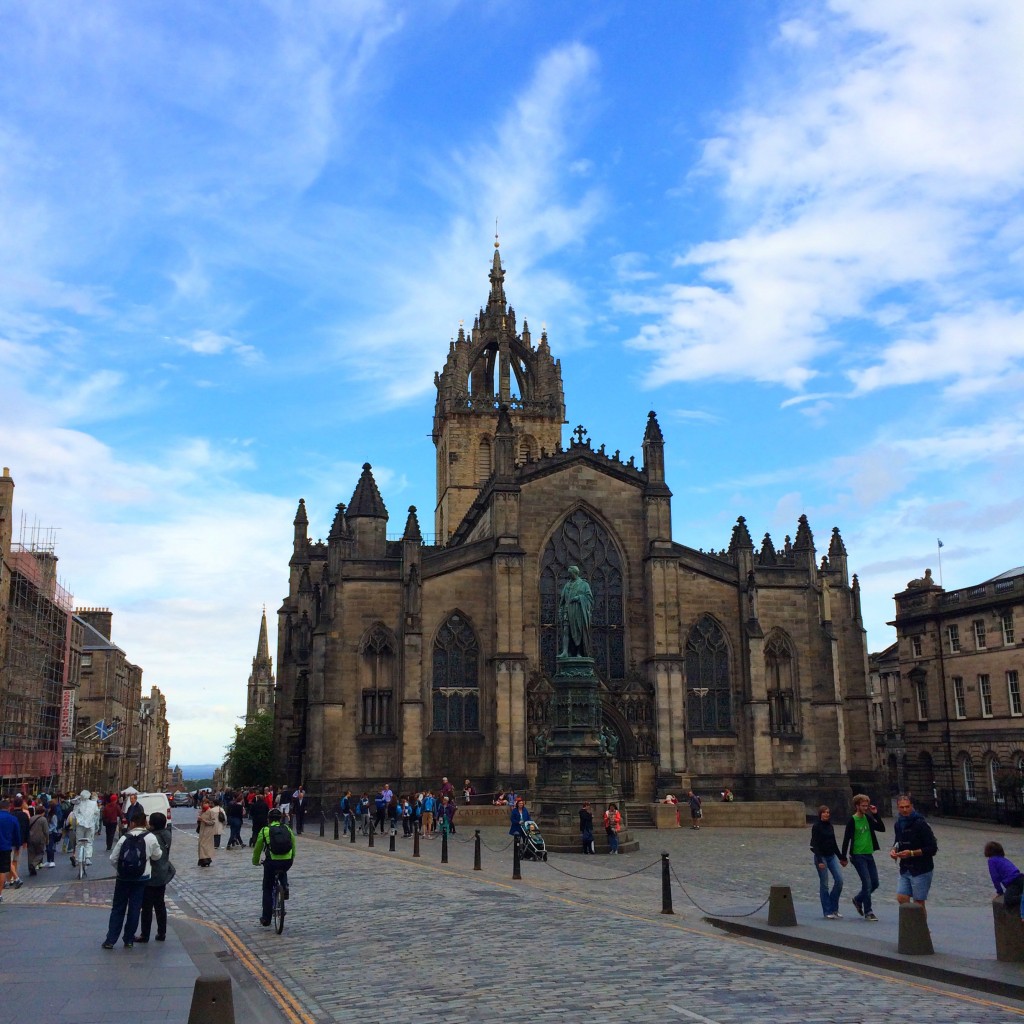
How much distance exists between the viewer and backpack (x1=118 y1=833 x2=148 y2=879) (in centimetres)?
1212

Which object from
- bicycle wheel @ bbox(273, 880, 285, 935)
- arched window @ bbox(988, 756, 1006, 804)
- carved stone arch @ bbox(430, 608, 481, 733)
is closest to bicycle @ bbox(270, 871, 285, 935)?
bicycle wheel @ bbox(273, 880, 285, 935)

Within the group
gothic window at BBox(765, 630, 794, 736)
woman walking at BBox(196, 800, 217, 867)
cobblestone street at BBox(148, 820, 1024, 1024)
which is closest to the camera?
cobblestone street at BBox(148, 820, 1024, 1024)

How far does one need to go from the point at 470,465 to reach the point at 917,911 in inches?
2240

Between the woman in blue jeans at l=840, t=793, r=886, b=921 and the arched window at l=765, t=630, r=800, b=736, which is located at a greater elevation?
the arched window at l=765, t=630, r=800, b=736

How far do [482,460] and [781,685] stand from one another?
28457 millimetres

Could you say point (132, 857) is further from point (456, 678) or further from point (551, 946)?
point (456, 678)

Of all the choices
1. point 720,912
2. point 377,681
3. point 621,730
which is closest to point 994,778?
point 621,730

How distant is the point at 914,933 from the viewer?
11.5 metres

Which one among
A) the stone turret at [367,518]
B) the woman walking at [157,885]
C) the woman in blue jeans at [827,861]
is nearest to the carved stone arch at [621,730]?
the stone turret at [367,518]

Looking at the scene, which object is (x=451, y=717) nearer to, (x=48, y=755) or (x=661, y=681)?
(x=661, y=681)

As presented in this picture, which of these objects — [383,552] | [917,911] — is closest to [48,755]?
[383,552]

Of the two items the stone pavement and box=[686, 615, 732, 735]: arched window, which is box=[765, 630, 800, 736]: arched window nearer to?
box=[686, 615, 732, 735]: arched window

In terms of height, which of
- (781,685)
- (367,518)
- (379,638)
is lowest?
(781,685)

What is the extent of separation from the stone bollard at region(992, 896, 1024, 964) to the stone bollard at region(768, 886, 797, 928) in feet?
10.1
